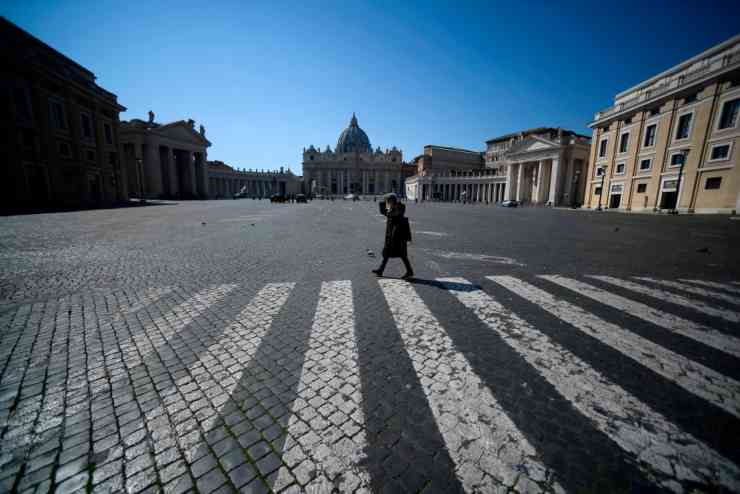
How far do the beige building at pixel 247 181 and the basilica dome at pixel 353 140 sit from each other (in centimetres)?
2290

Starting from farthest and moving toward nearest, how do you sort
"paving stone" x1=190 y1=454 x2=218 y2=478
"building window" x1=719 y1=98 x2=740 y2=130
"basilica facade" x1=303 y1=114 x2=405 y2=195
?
"basilica facade" x1=303 y1=114 x2=405 y2=195
"building window" x1=719 y1=98 x2=740 y2=130
"paving stone" x1=190 y1=454 x2=218 y2=478

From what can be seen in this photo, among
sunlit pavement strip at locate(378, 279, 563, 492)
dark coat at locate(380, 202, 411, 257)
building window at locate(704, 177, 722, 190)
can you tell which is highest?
building window at locate(704, 177, 722, 190)

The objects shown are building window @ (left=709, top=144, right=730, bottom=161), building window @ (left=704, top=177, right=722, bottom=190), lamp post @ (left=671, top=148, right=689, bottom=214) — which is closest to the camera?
building window @ (left=709, top=144, right=730, bottom=161)

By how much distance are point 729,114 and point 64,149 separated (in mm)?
61583

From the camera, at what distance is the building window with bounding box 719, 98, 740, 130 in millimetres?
23719

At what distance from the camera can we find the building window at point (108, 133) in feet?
115

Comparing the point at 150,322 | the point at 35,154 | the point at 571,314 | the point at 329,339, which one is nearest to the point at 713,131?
the point at 571,314

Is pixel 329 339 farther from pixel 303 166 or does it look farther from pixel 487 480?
pixel 303 166

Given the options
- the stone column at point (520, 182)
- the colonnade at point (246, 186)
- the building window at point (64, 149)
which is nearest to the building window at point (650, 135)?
the stone column at point (520, 182)

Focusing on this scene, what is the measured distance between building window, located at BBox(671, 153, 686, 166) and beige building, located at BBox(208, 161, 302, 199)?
6909cm

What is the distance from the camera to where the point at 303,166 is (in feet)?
345

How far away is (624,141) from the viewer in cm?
3459

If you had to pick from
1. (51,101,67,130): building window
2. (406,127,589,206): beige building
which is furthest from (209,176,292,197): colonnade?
(406,127,589,206): beige building

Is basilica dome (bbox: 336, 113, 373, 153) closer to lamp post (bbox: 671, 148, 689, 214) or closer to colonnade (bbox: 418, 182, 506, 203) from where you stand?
colonnade (bbox: 418, 182, 506, 203)
